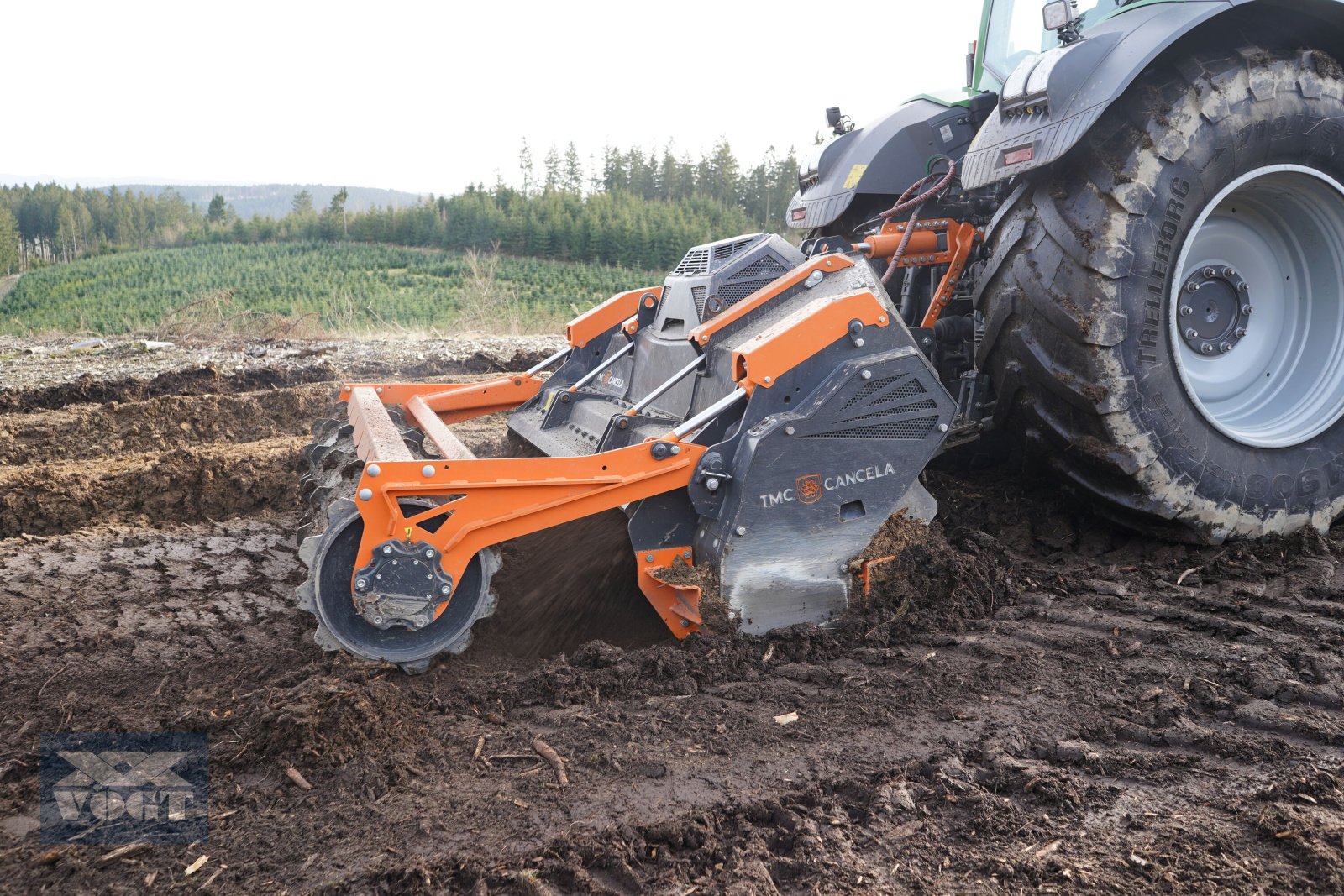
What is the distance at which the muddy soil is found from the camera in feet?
6.42

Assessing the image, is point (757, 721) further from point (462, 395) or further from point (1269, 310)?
point (1269, 310)

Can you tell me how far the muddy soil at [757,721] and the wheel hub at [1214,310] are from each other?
0.76 metres

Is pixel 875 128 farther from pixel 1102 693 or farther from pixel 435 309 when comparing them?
pixel 435 309

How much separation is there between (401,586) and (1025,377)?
83.5 inches

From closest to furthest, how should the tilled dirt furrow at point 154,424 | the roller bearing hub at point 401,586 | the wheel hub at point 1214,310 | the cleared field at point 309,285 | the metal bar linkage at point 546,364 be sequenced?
the roller bearing hub at point 401,586 → the wheel hub at point 1214,310 → the metal bar linkage at point 546,364 → the tilled dirt furrow at point 154,424 → the cleared field at point 309,285

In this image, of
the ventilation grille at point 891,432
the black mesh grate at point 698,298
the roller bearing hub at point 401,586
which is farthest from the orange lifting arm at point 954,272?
the roller bearing hub at point 401,586

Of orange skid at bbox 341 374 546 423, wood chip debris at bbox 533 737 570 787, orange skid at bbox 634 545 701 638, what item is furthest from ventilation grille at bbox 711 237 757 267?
wood chip debris at bbox 533 737 570 787

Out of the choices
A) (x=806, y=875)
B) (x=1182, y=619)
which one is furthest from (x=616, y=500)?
(x=1182, y=619)

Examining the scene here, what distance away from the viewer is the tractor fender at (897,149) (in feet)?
14.3

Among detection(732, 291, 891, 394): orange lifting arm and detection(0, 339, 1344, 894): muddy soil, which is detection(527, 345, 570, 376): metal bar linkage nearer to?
detection(0, 339, 1344, 894): muddy soil

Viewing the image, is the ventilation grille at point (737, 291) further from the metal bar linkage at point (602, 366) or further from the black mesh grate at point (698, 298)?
the metal bar linkage at point (602, 366)

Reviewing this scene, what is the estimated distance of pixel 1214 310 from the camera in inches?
140

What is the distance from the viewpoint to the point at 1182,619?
3051 millimetres

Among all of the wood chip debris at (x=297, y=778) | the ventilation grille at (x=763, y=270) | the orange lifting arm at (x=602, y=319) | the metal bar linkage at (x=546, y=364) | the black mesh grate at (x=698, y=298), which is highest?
the ventilation grille at (x=763, y=270)
